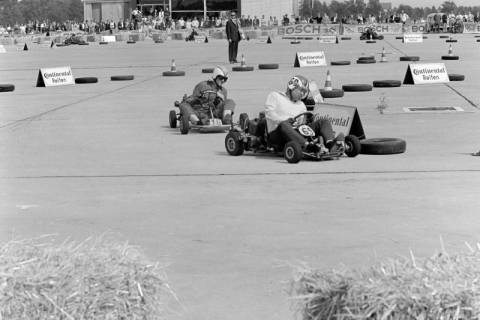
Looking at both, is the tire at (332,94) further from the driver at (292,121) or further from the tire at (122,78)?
the driver at (292,121)

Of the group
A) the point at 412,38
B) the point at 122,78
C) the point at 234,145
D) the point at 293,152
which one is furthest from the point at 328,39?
the point at 293,152

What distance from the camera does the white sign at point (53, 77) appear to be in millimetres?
25641

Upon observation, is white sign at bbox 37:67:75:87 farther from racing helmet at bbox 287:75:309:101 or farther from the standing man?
racing helmet at bbox 287:75:309:101

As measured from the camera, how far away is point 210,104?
14.6 m

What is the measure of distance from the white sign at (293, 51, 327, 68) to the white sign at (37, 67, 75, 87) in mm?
8089

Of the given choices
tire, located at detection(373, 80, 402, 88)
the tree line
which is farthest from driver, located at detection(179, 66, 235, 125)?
the tree line

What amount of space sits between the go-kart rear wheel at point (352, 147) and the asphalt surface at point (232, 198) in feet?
0.34

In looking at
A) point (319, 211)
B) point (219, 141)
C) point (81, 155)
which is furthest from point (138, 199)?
point (219, 141)

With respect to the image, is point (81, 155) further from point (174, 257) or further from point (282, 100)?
point (174, 257)

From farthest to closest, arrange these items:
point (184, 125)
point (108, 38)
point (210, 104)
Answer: point (108, 38) < point (210, 104) < point (184, 125)

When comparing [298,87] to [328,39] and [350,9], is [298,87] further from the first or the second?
[350,9]

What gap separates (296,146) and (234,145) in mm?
1152

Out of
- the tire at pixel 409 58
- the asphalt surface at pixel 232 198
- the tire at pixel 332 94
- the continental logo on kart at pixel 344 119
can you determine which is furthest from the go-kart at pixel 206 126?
the tire at pixel 409 58

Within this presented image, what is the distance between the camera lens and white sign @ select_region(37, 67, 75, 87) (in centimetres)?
2564
